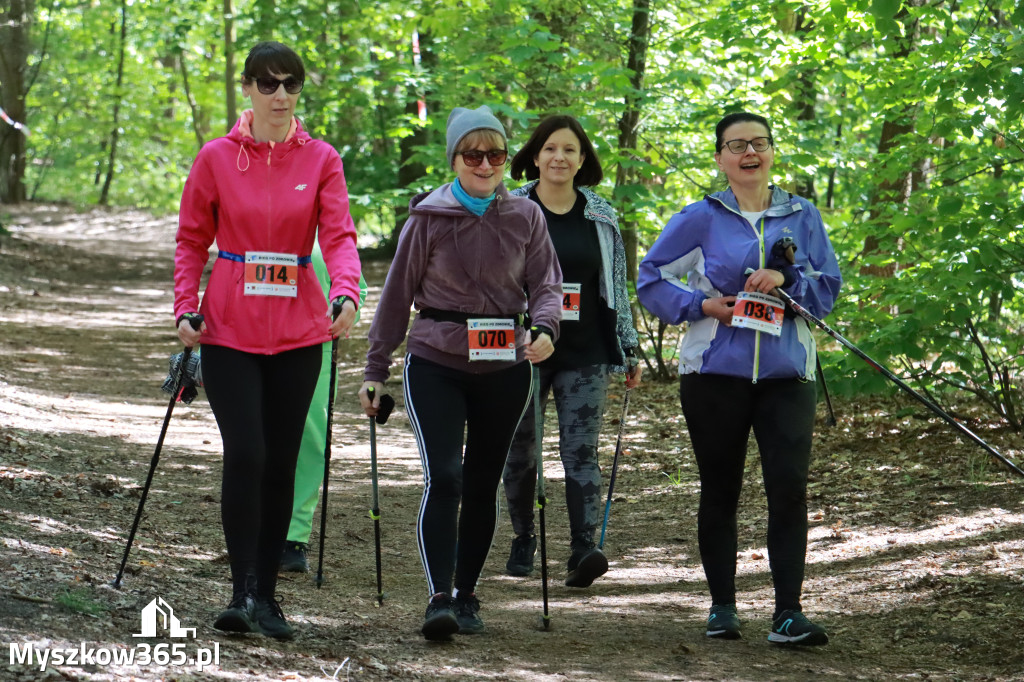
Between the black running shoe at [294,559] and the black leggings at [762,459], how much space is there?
76.7 inches

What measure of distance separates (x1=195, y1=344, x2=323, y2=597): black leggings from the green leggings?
1211 millimetres

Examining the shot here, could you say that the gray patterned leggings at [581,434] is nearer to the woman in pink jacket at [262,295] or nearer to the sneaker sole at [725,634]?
the sneaker sole at [725,634]

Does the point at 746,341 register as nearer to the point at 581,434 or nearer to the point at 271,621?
the point at 581,434

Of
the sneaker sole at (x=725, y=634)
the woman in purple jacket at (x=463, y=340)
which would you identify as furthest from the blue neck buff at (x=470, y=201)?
the sneaker sole at (x=725, y=634)

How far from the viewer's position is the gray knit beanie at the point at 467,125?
4.41 meters

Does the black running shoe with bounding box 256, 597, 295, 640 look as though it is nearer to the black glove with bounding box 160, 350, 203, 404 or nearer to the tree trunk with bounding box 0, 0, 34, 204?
the black glove with bounding box 160, 350, 203, 404

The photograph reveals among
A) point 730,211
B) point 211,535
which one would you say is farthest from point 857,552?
point 211,535

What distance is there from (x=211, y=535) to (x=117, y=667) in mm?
2513

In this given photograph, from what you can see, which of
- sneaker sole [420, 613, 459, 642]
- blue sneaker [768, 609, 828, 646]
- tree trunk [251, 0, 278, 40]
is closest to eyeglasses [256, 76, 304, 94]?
sneaker sole [420, 613, 459, 642]

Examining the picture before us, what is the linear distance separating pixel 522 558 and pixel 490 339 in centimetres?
190

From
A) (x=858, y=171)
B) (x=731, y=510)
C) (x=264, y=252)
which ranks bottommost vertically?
(x=731, y=510)

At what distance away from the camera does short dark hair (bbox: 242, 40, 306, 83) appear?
4.09 m

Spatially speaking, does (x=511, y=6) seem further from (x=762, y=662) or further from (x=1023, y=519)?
(x=762, y=662)

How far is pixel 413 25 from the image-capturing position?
12.0m
